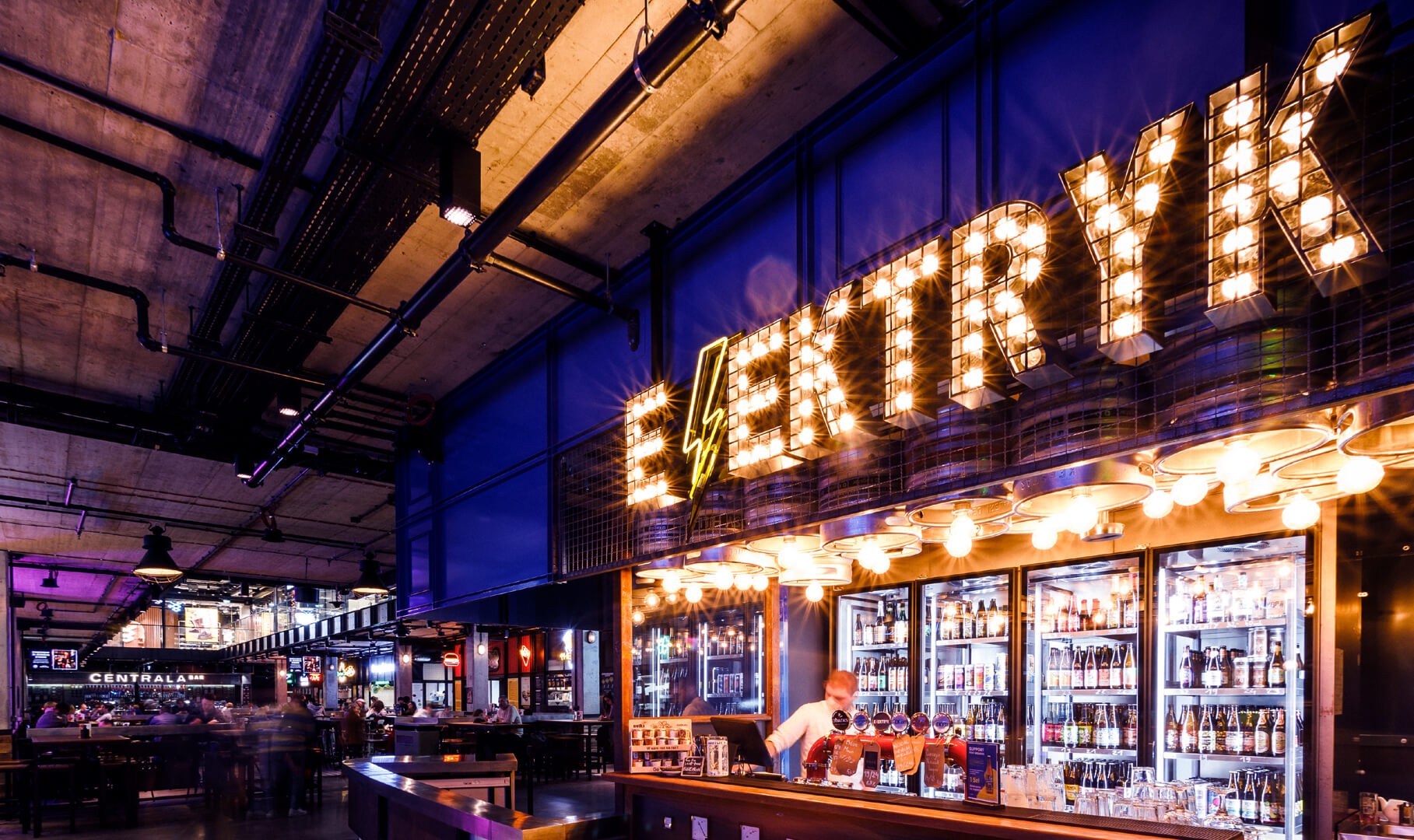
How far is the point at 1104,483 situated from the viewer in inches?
127

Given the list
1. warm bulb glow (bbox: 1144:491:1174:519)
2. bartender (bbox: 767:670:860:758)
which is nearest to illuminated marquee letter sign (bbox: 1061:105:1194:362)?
warm bulb glow (bbox: 1144:491:1174:519)

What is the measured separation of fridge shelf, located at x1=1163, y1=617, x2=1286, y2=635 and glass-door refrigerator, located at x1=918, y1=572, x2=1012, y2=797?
1062mm

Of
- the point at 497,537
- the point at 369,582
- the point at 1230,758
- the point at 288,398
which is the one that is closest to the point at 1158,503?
the point at 1230,758

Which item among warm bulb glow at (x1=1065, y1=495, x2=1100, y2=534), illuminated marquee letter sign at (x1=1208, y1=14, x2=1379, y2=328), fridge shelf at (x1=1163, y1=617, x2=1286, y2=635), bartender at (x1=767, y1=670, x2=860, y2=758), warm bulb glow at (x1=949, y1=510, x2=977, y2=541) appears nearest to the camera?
illuminated marquee letter sign at (x1=1208, y1=14, x2=1379, y2=328)

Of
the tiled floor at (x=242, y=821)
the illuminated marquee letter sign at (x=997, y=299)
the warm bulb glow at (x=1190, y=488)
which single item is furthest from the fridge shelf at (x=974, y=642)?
the tiled floor at (x=242, y=821)

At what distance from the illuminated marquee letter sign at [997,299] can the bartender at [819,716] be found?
9.22 feet

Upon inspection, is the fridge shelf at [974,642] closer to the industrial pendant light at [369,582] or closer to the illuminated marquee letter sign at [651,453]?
the illuminated marquee letter sign at [651,453]

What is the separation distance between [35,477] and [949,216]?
14.0 metres

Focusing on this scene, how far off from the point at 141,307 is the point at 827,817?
22.4 feet

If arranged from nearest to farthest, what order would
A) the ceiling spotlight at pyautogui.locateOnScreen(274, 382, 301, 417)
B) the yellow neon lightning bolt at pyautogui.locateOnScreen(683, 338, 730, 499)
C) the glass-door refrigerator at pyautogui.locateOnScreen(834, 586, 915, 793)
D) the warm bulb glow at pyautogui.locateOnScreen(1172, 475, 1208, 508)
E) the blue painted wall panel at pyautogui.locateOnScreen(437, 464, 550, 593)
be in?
the warm bulb glow at pyautogui.locateOnScreen(1172, 475, 1208, 508)
the yellow neon lightning bolt at pyautogui.locateOnScreen(683, 338, 730, 499)
the glass-door refrigerator at pyautogui.locateOnScreen(834, 586, 915, 793)
the blue painted wall panel at pyautogui.locateOnScreen(437, 464, 550, 593)
the ceiling spotlight at pyautogui.locateOnScreen(274, 382, 301, 417)

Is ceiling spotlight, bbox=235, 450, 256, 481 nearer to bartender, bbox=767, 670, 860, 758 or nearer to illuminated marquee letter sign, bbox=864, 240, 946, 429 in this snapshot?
bartender, bbox=767, 670, 860, 758

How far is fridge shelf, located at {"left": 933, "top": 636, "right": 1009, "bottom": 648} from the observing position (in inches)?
232

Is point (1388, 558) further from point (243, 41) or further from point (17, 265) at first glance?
point (17, 265)

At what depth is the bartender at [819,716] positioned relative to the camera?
556cm
